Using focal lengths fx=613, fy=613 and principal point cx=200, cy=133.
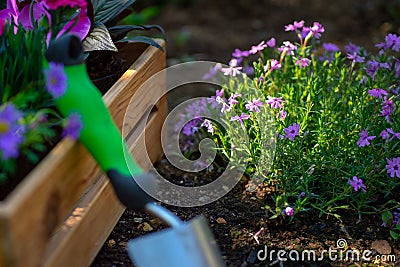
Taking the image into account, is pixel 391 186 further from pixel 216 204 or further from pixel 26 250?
pixel 26 250

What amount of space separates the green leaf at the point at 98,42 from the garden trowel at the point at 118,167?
39 centimetres

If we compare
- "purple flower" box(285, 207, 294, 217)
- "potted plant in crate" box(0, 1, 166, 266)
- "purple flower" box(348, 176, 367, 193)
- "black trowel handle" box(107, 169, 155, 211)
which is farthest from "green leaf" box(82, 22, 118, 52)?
"purple flower" box(348, 176, 367, 193)

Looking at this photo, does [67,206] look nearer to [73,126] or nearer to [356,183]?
[73,126]

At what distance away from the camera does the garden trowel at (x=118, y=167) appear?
4.54 ft

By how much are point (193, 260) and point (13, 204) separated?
418mm

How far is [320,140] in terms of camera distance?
6.37ft

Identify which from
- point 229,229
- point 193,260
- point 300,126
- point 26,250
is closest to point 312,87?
point 300,126

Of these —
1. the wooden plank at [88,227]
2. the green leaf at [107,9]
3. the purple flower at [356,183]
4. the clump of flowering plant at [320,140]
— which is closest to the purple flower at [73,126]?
the wooden plank at [88,227]

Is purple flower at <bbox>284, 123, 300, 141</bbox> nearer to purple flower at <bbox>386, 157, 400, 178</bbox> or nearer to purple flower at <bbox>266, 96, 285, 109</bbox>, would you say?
purple flower at <bbox>266, 96, 285, 109</bbox>

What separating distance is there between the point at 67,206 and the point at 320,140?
848 millimetres

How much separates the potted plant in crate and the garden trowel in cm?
6

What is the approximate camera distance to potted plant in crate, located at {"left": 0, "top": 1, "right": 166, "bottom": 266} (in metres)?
1.27

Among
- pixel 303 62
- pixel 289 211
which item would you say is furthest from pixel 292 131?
pixel 303 62

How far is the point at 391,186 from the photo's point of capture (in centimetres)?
194
